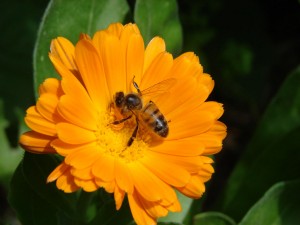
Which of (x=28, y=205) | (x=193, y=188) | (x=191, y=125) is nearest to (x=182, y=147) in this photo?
(x=191, y=125)

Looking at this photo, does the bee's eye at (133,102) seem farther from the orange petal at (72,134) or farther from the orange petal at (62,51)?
the orange petal at (62,51)

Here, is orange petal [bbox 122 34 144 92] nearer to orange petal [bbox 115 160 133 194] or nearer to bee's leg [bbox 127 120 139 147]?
bee's leg [bbox 127 120 139 147]

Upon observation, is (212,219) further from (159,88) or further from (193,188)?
(159,88)

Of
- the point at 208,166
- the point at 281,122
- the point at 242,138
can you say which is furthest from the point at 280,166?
the point at 208,166

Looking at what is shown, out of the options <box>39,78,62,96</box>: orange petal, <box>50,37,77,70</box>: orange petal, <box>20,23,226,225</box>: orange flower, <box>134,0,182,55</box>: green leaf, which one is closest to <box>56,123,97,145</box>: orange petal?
<box>20,23,226,225</box>: orange flower

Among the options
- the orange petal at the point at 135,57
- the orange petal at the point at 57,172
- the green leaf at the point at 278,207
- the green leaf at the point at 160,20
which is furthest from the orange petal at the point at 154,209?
the green leaf at the point at 160,20

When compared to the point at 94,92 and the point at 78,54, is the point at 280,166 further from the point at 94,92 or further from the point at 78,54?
the point at 78,54
